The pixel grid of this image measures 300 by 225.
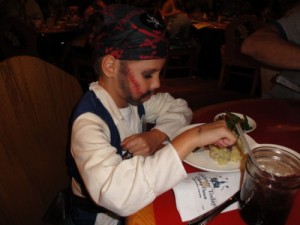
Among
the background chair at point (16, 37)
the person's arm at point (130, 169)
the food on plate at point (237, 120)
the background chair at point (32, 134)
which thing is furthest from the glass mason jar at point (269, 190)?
the background chair at point (16, 37)

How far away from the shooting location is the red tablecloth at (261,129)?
634 millimetres

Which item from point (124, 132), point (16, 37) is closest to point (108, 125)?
point (124, 132)

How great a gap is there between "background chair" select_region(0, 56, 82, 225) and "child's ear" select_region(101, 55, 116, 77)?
0.52 feet

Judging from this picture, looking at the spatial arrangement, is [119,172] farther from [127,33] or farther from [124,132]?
[127,33]

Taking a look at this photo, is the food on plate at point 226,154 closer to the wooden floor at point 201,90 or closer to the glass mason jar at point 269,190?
the glass mason jar at point 269,190

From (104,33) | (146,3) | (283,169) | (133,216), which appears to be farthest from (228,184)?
(146,3)

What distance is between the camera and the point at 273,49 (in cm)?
137

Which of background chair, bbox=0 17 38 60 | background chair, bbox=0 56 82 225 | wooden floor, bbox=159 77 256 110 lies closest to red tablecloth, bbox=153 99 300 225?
background chair, bbox=0 56 82 225

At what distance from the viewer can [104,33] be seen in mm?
854

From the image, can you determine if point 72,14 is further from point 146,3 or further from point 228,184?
point 228,184

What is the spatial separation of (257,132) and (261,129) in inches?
1.4

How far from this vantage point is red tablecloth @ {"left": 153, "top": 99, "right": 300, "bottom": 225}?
634 millimetres

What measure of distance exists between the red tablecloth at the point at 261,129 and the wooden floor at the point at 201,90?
2264 mm

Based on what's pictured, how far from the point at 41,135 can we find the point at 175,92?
3.18 metres
